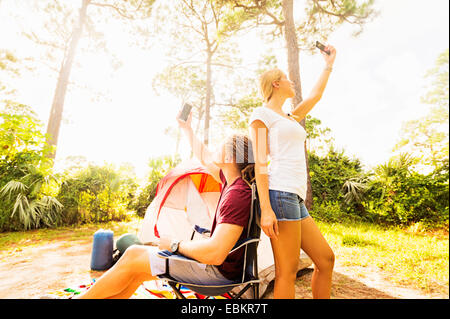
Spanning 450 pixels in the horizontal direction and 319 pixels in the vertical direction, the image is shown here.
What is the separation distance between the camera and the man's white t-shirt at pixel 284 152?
1460 millimetres

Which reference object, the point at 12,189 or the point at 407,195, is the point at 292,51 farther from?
the point at 12,189

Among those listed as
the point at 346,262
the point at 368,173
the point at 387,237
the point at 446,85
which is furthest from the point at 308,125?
the point at 446,85

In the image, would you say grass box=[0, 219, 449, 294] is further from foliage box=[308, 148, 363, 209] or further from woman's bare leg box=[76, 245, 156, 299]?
woman's bare leg box=[76, 245, 156, 299]

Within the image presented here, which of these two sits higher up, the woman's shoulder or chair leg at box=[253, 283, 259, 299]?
the woman's shoulder

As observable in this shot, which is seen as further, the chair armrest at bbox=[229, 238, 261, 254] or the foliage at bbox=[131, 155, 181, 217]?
the foliage at bbox=[131, 155, 181, 217]

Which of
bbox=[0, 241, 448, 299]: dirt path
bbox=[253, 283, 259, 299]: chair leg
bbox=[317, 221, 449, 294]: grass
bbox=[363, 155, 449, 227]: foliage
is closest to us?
bbox=[253, 283, 259, 299]: chair leg

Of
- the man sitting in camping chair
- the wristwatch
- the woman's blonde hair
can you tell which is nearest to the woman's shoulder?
the woman's blonde hair

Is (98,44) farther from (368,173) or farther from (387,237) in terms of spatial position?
(387,237)

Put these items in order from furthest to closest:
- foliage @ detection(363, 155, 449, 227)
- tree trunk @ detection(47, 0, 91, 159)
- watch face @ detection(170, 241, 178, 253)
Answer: tree trunk @ detection(47, 0, 91, 159) < foliage @ detection(363, 155, 449, 227) < watch face @ detection(170, 241, 178, 253)

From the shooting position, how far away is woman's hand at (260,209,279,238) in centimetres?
135

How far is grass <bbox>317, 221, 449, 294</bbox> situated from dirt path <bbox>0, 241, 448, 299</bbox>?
21cm

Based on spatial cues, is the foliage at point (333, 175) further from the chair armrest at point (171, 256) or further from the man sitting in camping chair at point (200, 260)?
the chair armrest at point (171, 256)

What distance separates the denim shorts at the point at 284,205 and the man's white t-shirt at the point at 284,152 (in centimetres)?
3

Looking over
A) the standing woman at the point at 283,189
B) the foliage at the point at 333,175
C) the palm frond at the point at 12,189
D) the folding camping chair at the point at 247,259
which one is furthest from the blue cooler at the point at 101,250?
the foliage at the point at 333,175
